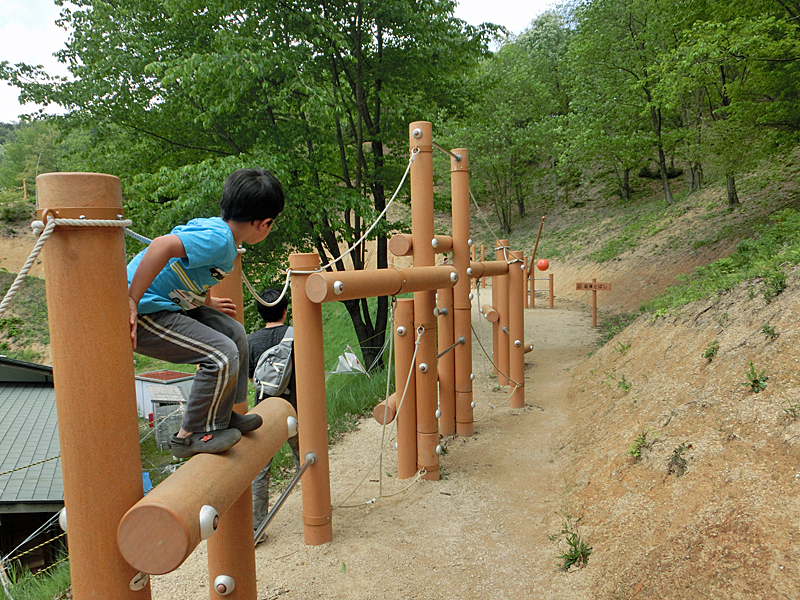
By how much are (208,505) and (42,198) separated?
0.84 m

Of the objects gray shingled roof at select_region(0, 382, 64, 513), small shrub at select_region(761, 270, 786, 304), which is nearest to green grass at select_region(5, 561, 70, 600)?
gray shingled roof at select_region(0, 382, 64, 513)

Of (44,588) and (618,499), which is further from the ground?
(618,499)

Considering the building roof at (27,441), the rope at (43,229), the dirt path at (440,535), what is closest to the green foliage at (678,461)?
the dirt path at (440,535)

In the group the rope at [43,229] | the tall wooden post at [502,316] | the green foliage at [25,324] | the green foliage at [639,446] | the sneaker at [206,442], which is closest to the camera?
the rope at [43,229]

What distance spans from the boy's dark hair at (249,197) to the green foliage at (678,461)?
8.95 feet

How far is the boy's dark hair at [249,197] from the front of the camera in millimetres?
1889

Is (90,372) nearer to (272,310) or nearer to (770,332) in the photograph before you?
(272,310)

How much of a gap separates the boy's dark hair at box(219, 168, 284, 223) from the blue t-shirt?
0.07 meters

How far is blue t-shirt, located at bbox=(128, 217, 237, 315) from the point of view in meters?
1.70

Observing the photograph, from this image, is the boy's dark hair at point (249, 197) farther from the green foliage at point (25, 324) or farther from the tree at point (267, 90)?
the green foliage at point (25, 324)

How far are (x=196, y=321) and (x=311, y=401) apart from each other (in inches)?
67.9

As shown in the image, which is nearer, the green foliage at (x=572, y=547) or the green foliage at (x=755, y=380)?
the green foliage at (x=572, y=547)

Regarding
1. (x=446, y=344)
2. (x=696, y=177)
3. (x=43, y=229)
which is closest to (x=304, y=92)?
(x=446, y=344)

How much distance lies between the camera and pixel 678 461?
3.24 m
